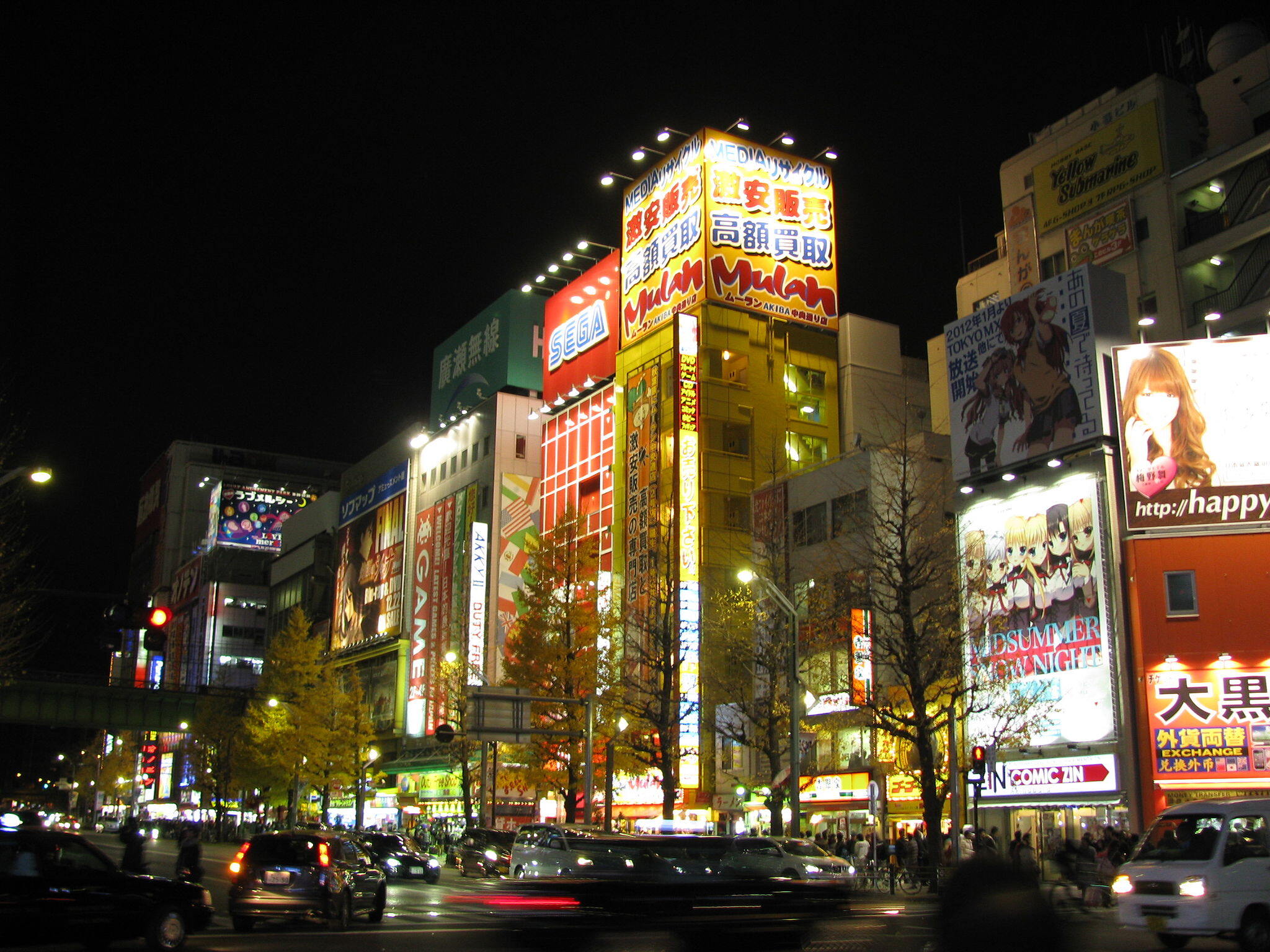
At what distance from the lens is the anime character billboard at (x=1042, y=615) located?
106 ft

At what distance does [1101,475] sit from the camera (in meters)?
33.4

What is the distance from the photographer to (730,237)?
53.6m

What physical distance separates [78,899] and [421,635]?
190 ft

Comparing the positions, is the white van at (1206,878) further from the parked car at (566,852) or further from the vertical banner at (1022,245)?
the vertical banner at (1022,245)

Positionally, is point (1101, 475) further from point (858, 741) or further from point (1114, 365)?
point (858, 741)

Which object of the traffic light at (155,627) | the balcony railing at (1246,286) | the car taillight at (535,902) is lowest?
the car taillight at (535,902)

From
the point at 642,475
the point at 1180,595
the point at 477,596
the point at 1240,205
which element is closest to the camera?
the point at 1180,595

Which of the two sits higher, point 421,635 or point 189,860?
point 421,635

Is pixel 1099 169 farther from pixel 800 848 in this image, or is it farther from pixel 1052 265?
pixel 800 848

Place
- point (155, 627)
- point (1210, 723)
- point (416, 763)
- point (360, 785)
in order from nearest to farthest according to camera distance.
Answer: point (155, 627) < point (1210, 723) < point (360, 785) < point (416, 763)

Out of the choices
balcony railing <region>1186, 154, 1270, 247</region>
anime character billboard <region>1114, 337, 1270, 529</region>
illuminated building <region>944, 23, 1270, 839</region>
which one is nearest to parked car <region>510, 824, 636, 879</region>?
illuminated building <region>944, 23, 1270, 839</region>

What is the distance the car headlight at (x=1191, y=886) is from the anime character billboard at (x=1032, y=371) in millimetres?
19983

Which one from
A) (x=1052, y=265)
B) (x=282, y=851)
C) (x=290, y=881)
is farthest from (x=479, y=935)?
(x=1052, y=265)

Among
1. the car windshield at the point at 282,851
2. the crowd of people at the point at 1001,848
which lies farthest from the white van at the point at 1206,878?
the car windshield at the point at 282,851
